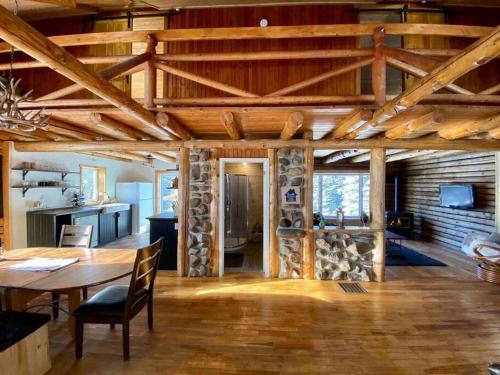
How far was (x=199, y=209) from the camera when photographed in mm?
4355

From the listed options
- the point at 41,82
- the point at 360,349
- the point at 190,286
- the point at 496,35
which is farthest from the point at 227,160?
the point at 496,35

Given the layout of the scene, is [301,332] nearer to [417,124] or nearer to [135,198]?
[417,124]

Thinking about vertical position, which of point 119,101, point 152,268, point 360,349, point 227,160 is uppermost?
point 119,101

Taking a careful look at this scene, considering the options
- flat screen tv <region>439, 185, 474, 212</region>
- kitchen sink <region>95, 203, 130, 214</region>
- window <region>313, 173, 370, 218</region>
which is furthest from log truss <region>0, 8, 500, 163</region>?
window <region>313, 173, 370, 218</region>

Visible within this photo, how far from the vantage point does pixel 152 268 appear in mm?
2541

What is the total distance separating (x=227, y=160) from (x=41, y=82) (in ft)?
9.25

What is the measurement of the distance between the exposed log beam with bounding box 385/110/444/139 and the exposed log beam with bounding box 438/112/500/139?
1.99 feet

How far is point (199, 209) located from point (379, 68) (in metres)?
3.20

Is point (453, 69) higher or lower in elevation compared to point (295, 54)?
lower

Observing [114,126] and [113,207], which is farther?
[113,207]

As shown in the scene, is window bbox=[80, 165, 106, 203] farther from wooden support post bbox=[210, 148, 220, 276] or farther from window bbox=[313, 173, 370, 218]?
→ window bbox=[313, 173, 370, 218]

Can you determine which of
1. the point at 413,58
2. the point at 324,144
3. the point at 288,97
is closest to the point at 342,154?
the point at 324,144

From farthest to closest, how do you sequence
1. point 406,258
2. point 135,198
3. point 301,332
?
point 135,198 → point 406,258 → point 301,332

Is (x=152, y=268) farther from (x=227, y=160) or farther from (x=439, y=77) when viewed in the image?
(x=439, y=77)
